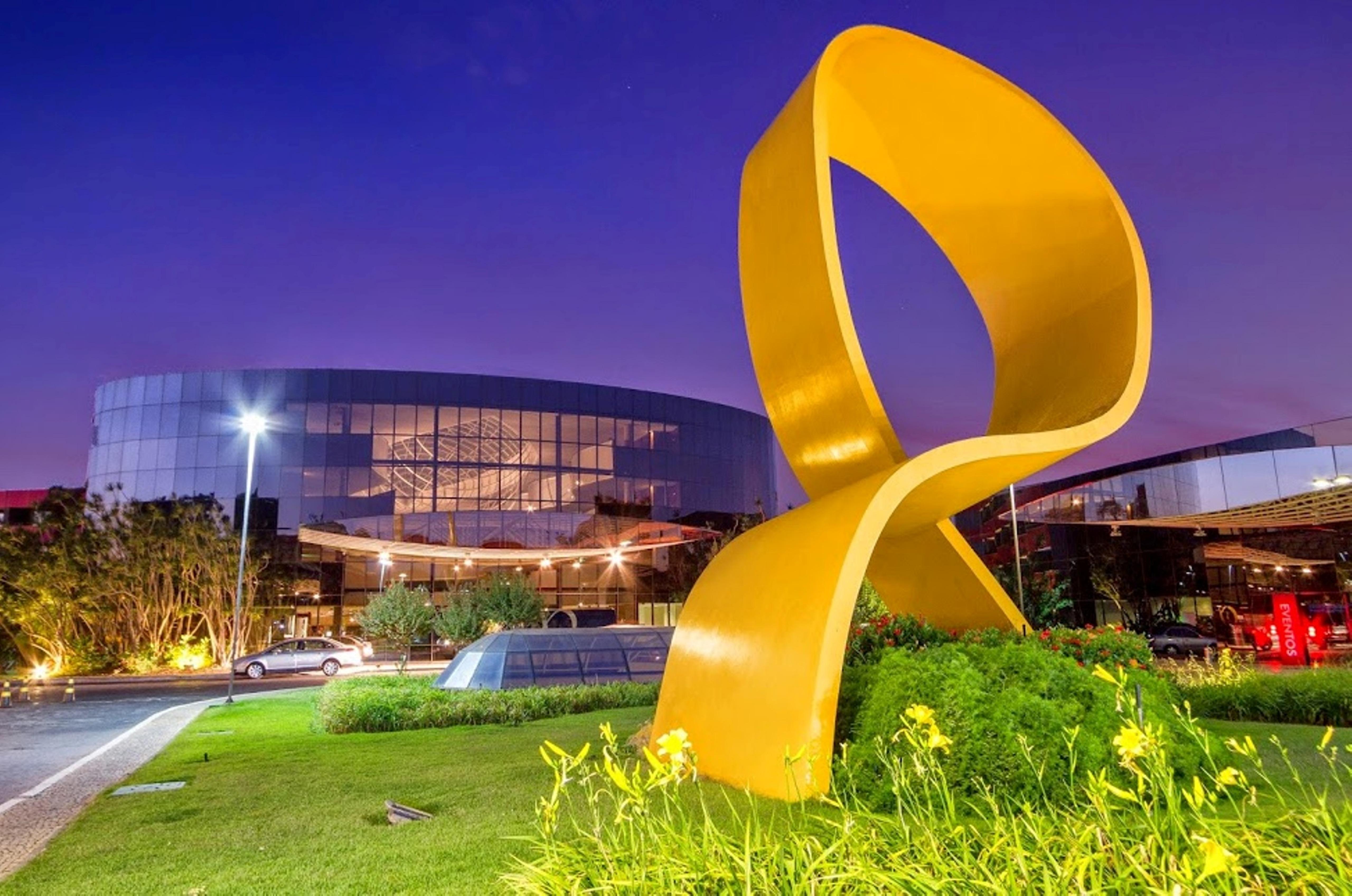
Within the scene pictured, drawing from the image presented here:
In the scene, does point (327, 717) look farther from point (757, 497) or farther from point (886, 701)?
point (757, 497)

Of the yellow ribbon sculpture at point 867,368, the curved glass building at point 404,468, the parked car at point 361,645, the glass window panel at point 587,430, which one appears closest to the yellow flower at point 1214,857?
the yellow ribbon sculpture at point 867,368

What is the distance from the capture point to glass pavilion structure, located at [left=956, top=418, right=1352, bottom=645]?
23.6m

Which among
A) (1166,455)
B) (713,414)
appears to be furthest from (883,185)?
(713,414)

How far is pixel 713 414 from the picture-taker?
54094mm

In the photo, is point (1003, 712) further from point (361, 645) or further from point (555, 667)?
point (361, 645)

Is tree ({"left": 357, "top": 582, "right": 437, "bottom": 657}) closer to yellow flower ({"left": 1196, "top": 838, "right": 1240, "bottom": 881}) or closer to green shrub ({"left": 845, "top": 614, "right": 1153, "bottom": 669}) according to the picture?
green shrub ({"left": 845, "top": 614, "right": 1153, "bottom": 669})

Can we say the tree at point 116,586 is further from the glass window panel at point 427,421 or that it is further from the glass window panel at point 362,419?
the glass window panel at point 427,421

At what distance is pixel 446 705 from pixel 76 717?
31.8ft

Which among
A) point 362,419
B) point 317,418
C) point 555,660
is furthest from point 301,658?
point 555,660

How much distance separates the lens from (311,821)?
7.92 m

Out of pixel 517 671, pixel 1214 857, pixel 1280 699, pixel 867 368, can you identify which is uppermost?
pixel 867 368

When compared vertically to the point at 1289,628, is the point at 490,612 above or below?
above

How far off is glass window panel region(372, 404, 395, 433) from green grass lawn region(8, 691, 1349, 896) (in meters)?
32.6

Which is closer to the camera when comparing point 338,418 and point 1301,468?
point 1301,468
